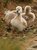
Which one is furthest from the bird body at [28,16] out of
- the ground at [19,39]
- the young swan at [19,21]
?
the young swan at [19,21]

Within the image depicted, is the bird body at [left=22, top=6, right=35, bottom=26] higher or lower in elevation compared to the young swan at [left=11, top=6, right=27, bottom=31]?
higher

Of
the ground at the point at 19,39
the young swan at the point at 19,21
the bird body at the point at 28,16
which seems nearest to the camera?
the ground at the point at 19,39

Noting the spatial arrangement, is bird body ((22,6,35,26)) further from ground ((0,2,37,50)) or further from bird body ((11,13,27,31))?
bird body ((11,13,27,31))

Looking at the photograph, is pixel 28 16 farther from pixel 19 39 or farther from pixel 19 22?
pixel 19 39

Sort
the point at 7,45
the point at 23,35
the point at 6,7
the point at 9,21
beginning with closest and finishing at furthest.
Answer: the point at 7,45, the point at 23,35, the point at 9,21, the point at 6,7

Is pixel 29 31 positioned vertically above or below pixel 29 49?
above

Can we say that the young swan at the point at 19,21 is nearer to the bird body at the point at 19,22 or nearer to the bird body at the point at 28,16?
the bird body at the point at 19,22

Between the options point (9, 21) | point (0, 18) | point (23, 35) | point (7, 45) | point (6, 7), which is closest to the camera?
point (7, 45)

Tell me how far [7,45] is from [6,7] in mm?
3041

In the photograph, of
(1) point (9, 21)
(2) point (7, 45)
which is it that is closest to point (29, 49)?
(2) point (7, 45)

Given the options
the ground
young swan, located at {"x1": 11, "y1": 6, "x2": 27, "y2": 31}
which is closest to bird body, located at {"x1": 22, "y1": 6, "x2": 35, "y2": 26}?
the ground

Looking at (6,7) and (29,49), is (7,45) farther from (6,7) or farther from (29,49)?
(6,7)

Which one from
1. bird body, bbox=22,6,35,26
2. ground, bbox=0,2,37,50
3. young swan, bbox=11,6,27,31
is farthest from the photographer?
bird body, bbox=22,6,35,26

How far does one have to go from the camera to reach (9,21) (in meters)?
6.34
